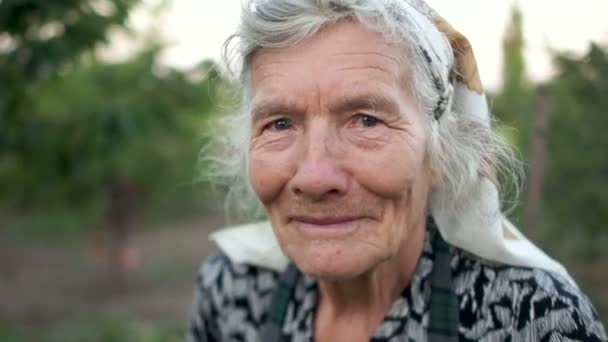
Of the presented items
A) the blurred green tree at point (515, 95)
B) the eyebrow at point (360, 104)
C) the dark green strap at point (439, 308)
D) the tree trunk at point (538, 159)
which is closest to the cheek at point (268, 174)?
the eyebrow at point (360, 104)

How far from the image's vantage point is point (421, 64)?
1851 mm

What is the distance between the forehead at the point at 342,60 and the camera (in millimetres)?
1794

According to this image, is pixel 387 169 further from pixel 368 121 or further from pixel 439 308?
pixel 439 308

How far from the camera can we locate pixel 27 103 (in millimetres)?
4234

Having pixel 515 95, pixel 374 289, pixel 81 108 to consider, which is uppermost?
pixel 81 108

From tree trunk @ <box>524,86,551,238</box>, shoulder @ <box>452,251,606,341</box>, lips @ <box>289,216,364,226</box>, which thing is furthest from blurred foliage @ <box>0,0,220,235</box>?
tree trunk @ <box>524,86,551,238</box>

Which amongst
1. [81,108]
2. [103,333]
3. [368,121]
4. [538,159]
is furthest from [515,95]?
[103,333]

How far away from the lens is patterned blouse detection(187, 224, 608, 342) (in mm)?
1872

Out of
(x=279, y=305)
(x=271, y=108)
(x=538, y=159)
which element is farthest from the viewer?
(x=538, y=159)

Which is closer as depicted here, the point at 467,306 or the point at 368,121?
the point at 368,121

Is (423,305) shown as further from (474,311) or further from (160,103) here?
(160,103)

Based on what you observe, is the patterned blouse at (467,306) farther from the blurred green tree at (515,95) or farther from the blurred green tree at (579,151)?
the blurred green tree at (515,95)

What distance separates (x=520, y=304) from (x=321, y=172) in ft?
1.96

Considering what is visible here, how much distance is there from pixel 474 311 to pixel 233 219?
1.19 meters
